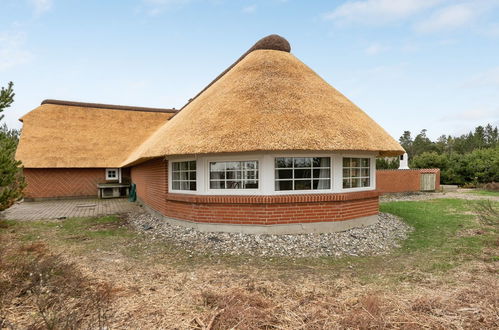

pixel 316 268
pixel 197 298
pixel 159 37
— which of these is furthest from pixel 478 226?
pixel 159 37

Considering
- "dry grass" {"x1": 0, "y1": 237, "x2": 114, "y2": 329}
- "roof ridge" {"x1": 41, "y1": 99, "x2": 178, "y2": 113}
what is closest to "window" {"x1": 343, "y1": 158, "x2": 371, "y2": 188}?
"dry grass" {"x1": 0, "y1": 237, "x2": 114, "y2": 329}

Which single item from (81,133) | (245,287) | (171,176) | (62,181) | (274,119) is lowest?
(245,287)

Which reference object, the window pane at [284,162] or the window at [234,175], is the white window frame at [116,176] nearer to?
the window at [234,175]

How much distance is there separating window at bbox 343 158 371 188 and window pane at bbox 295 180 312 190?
1265 mm

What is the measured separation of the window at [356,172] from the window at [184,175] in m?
4.88

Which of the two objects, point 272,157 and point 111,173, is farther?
point 111,173

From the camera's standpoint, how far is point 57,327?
10.5ft

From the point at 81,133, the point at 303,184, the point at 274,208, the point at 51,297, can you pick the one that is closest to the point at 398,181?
the point at 303,184

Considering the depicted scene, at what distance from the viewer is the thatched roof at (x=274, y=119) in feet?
24.9

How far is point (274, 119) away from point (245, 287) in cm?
473

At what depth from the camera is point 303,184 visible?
827 cm

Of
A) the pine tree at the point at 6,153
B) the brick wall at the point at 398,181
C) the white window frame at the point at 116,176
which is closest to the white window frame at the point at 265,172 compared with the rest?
the pine tree at the point at 6,153

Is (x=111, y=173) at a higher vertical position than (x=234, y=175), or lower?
lower

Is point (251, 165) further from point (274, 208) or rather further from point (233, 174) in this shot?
point (274, 208)
